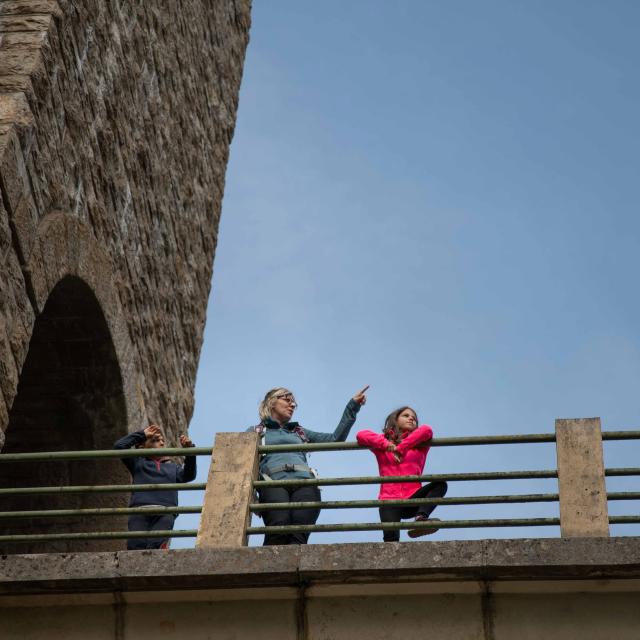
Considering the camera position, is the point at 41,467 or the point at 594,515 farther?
the point at 41,467

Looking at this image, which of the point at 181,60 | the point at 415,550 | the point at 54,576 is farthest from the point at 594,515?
the point at 181,60

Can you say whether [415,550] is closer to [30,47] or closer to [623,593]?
[623,593]

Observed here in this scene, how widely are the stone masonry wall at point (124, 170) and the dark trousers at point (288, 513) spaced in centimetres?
190

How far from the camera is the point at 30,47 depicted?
985 centimetres

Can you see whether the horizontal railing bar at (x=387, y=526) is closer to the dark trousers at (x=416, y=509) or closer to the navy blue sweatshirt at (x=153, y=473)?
the dark trousers at (x=416, y=509)

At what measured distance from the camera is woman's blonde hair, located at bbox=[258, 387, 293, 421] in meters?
9.62

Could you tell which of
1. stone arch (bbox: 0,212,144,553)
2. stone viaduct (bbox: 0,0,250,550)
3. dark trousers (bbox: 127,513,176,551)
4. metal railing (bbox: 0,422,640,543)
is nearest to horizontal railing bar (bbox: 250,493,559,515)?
metal railing (bbox: 0,422,640,543)

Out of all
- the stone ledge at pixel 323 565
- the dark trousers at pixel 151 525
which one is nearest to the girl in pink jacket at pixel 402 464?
the stone ledge at pixel 323 565

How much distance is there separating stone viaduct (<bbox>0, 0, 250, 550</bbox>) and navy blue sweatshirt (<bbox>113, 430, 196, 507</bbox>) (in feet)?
2.84

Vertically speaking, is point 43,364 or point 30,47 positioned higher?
point 30,47

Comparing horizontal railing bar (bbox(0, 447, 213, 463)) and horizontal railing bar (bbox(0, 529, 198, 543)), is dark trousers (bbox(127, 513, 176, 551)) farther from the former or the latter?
horizontal railing bar (bbox(0, 529, 198, 543))

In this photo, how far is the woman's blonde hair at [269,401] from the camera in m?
9.62

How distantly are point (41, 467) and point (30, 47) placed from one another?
158 inches

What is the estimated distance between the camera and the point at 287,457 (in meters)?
9.30
